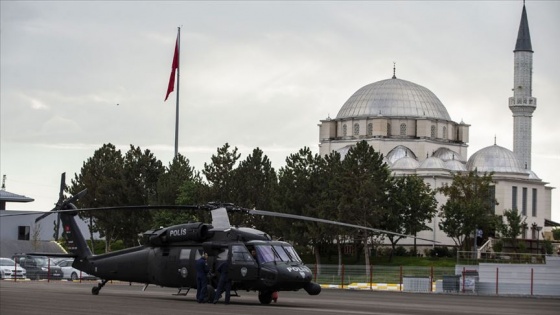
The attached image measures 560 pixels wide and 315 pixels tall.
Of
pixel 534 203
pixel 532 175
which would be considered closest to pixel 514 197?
pixel 534 203

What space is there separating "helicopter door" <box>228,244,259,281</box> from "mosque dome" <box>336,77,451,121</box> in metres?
92.2

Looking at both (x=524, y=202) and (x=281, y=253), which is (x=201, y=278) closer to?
(x=281, y=253)

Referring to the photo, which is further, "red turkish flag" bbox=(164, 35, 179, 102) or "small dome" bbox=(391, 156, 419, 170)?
"small dome" bbox=(391, 156, 419, 170)

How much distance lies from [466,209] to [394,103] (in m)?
30.8

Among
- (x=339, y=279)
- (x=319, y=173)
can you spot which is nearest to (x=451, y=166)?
(x=319, y=173)

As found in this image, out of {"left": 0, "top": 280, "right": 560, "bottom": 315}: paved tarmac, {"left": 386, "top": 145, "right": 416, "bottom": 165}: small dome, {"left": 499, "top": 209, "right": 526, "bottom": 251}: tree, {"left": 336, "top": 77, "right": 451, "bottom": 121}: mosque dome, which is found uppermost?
{"left": 336, "top": 77, "right": 451, "bottom": 121}: mosque dome

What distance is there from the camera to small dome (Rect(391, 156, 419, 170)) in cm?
11531

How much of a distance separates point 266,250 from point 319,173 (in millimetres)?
49644

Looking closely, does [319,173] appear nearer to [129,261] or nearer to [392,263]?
[392,263]

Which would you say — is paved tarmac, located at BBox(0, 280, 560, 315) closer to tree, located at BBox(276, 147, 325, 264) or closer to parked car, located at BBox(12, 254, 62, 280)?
parked car, located at BBox(12, 254, 62, 280)

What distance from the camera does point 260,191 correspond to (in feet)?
261

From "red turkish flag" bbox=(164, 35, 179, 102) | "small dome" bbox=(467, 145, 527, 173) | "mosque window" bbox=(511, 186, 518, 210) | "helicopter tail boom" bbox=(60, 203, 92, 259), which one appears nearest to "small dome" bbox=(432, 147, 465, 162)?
"small dome" bbox=(467, 145, 527, 173)

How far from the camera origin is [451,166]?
116938 millimetres

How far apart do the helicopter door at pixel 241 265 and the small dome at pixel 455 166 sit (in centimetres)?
8421
